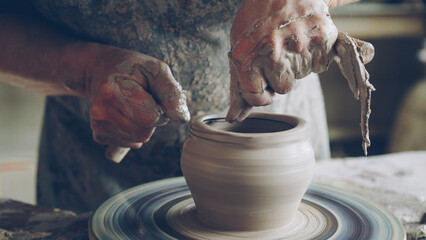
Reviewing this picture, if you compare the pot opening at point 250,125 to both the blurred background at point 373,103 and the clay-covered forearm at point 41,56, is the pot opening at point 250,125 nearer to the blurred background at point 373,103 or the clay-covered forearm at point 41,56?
the clay-covered forearm at point 41,56

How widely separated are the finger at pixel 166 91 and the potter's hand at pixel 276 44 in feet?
0.57

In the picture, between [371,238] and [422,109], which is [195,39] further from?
[422,109]

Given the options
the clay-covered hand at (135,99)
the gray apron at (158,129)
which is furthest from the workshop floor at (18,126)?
the clay-covered hand at (135,99)

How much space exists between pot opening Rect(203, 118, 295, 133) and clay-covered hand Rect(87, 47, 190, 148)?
0.07 meters

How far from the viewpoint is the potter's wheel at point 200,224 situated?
1.01 metres

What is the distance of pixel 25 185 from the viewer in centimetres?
341

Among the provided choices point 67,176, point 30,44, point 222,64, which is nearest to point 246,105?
point 222,64

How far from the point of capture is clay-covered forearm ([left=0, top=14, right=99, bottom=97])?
134 cm

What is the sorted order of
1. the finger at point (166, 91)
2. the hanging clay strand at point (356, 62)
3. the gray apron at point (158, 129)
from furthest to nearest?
the gray apron at point (158, 129)
the finger at point (166, 91)
the hanging clay strand at point (356, 62)

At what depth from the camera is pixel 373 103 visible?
492 cm

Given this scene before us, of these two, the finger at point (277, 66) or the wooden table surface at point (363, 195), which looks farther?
the wooden table surface at point (363, 195)

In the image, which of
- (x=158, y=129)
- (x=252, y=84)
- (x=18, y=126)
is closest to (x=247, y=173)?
(x=252, y=84)

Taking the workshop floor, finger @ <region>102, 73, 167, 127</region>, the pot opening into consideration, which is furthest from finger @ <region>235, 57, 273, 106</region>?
the workshop floor

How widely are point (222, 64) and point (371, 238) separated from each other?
672 mm
